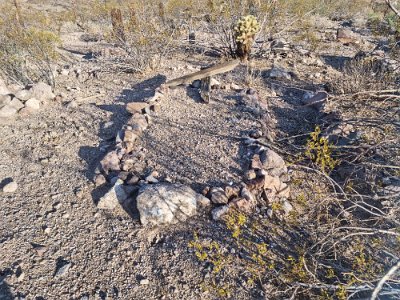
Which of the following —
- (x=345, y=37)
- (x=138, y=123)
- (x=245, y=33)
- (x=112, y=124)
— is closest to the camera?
(x=138, y=123)

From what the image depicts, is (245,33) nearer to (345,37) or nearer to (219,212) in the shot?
(345,37)

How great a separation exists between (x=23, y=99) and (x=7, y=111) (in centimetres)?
46

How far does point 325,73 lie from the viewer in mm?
7434

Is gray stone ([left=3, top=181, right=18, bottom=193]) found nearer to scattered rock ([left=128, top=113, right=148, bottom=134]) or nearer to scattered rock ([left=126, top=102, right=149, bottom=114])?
scattered rock ([left=128, top=113, right=148, bottom=134])

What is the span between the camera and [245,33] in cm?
757

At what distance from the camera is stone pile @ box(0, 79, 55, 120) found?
565cm

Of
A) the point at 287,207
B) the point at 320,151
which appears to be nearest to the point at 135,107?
the point at 287,207

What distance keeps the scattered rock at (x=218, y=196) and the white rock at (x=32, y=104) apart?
3.82 metres

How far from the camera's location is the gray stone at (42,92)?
6.07 meters

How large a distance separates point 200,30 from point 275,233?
877 cm

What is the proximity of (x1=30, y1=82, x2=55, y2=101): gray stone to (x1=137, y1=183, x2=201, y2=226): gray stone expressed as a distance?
11.4 feet

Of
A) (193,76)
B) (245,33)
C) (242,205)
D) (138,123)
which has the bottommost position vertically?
(242,205)

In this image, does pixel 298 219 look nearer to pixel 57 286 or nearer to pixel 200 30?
pixel 57 286

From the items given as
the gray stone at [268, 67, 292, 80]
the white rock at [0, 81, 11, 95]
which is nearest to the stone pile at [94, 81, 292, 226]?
the gray stone at [268, 67, 292, 80]
